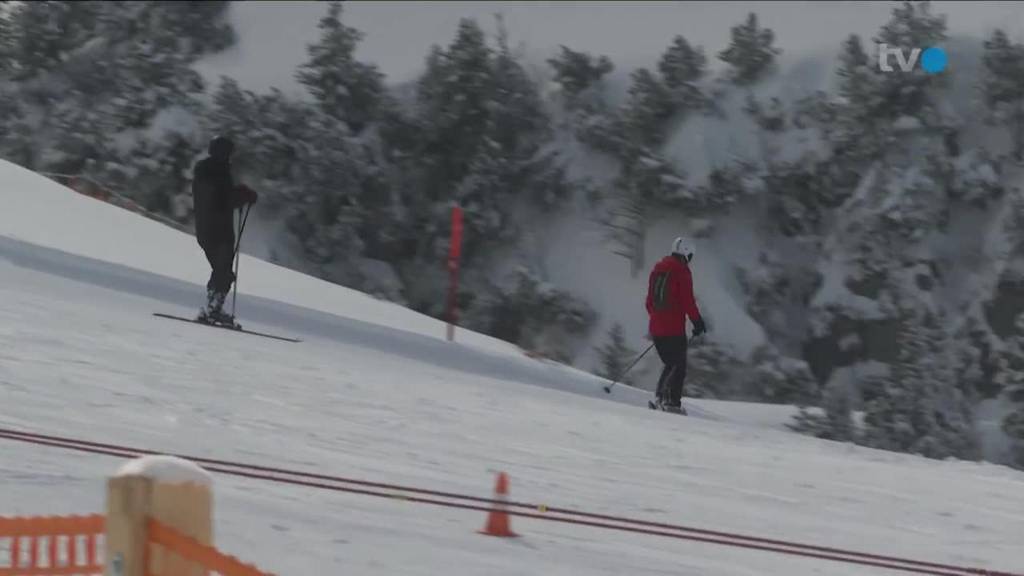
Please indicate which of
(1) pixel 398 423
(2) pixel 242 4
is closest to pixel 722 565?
(1) pixel 398 423

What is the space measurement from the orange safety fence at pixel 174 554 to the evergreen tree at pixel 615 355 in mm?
35563

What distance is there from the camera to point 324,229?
42.8 meters

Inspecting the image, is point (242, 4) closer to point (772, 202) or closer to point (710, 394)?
point (772, 202)

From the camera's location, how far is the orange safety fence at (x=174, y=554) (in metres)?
3.12

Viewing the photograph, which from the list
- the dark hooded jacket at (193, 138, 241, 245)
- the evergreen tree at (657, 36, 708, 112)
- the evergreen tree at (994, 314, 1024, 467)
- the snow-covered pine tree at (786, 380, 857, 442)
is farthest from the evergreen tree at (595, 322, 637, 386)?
the dark hooded jacket at (193, 138, 241, 245)

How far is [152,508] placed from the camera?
3.12 m

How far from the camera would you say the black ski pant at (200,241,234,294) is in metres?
13.7

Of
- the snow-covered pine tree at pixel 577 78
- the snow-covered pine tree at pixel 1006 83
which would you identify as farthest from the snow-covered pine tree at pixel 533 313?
the snow-covered pine tree at pixel 1006 83

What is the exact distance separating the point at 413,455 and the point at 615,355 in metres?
30.7

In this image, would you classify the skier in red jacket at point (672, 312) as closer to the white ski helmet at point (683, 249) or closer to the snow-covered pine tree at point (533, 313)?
the white ski helmet at point (683, 249)

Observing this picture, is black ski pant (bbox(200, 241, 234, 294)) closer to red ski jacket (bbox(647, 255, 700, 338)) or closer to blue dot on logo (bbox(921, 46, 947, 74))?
red ski jacket (bbox(647, 255, 700, 338))

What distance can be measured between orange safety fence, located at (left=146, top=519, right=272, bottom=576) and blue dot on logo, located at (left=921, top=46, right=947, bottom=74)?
150ft

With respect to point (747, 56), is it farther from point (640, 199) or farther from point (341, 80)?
point (341, 80)

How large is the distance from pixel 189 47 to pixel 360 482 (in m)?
44.6
